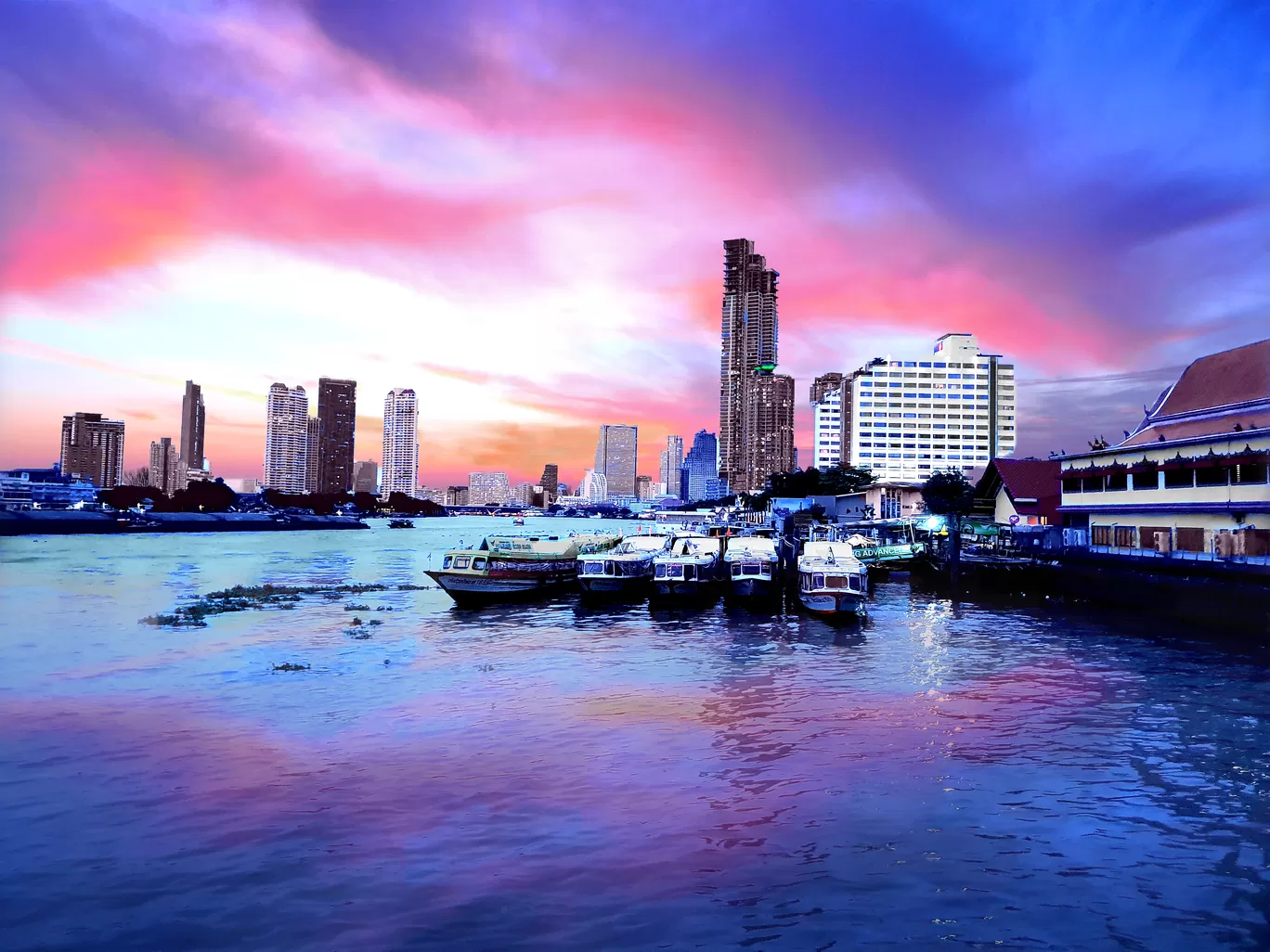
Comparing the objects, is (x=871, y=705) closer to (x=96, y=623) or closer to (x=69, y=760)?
(x=69, y=760)

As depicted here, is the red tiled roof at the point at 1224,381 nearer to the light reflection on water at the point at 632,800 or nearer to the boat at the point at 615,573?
the light reflection on water at the point at 632,800

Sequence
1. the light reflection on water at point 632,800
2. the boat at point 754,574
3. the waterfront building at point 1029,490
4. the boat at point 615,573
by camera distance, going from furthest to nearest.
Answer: the waterfront building at point 1029,490 → the boat at point 615,573 → the boat at point 754,574 → the light reflection on water at point 632,800

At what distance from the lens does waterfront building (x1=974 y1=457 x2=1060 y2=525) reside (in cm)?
9119

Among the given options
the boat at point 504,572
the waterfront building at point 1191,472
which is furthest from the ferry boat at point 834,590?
the waterfront building at point 1191,472

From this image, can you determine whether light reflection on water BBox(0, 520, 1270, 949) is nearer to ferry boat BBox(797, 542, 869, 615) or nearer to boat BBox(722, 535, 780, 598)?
ferry boat BBox(797, 542, 869, 615)

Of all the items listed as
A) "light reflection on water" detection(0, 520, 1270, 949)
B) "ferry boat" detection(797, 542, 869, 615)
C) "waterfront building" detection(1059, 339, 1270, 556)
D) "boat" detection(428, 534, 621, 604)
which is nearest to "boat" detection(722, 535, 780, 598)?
"ferry boat" detection(797, 542, 869, 615)

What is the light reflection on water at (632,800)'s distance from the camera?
13359 mm

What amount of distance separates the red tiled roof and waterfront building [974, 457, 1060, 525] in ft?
74.1

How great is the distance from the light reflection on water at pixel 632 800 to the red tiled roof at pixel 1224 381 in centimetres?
3180

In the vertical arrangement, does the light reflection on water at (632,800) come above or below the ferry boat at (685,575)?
below

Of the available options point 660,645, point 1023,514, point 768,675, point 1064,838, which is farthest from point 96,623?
point 1023,514

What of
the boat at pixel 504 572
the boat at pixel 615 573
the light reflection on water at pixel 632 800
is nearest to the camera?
the light reflection on water at pixel 632 800

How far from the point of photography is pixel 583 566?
60.9 metres

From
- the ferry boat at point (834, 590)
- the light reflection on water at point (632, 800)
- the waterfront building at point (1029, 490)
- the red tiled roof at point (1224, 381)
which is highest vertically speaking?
the red tiled roof at point (1224, 381)
